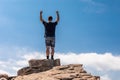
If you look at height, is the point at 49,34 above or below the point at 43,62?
above

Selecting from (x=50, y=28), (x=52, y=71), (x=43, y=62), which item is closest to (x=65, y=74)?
(x=52, y=71)

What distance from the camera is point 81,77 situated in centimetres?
2380

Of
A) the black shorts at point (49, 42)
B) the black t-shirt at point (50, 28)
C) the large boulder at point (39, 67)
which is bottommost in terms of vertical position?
the large boulder at point (39, 67)

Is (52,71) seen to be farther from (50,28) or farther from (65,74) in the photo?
(50,28)

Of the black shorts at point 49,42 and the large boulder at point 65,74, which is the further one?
the black shorts at point 49,42

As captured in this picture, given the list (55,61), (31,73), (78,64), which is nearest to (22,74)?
(31,73)

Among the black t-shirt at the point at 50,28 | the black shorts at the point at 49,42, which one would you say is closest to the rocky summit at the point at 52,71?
the black shorts at the point at 49,42

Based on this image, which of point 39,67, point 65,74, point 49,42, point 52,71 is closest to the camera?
point 65,74

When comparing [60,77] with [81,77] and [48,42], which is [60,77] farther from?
[48,42]

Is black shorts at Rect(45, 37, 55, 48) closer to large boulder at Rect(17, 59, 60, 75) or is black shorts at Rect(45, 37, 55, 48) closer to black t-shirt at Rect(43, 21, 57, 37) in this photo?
black t-shirt at Rect(43, 21, 57, 37)

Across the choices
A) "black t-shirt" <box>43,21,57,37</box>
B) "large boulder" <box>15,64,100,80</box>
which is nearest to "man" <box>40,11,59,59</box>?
"black t-shirt" <box>43,21,57,37</box>

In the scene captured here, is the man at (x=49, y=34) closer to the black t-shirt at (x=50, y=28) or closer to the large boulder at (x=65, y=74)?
the black t-shirt at (x=50, y=28)

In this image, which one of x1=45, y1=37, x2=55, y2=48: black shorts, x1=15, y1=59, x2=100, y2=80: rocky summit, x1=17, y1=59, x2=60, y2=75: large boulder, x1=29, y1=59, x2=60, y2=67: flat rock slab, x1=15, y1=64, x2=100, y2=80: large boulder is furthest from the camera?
x1=45, y1=37, x2=55, y2=48: black shorts

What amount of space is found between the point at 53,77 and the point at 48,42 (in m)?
4.61
